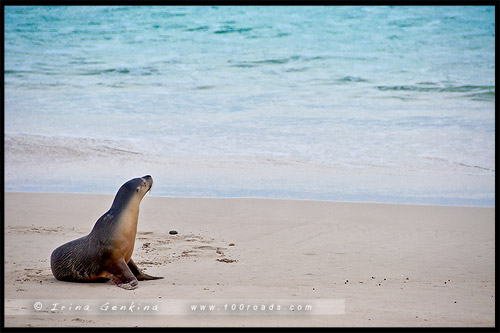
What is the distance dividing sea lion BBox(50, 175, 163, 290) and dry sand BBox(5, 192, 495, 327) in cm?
9

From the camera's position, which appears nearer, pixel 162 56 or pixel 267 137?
pixel 267 137

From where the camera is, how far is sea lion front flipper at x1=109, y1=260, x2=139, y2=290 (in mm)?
4410

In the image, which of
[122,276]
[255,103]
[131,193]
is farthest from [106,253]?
[255,103]

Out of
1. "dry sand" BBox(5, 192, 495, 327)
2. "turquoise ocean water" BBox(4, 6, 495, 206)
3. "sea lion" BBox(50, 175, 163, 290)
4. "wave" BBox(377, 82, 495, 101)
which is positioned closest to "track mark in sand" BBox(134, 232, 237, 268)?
"dry sand" BBox(5, 192, 495, 327)

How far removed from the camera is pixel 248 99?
13.9 metres

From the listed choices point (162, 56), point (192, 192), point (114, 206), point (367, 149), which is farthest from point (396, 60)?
point (114, 206)

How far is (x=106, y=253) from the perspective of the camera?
4.53m

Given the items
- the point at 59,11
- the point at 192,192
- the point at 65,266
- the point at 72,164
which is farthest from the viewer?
the point at 59,11

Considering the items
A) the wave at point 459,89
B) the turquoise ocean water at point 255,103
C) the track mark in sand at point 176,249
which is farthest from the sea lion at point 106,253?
the wave at point 459,89

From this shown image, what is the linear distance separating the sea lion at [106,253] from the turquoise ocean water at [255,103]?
4.71 metres

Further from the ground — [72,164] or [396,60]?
[396,60]

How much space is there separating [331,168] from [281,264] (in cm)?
573

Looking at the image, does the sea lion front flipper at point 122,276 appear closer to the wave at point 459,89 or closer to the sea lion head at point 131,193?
the sea lion head at point 131,193

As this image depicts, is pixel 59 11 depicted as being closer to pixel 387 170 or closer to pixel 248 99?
pixel 248 99
